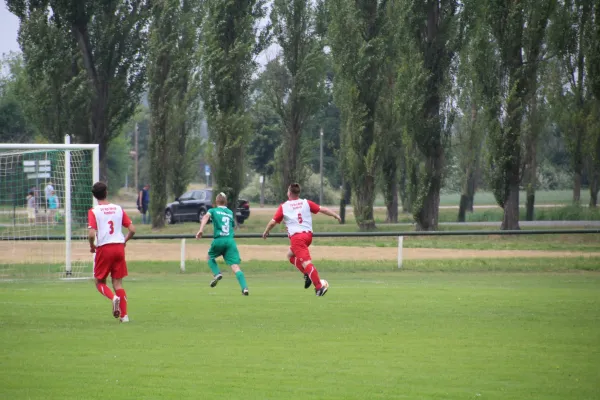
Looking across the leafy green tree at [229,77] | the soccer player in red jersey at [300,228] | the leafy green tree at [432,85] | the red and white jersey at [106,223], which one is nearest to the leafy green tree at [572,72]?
the leafy green tree at [432,85]

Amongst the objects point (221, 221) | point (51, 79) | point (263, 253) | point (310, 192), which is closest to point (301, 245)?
point (221, 221)

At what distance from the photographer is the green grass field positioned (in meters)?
8.05

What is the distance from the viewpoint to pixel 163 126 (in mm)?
43562

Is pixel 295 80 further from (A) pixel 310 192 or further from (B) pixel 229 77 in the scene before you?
(A) pixel 310 192

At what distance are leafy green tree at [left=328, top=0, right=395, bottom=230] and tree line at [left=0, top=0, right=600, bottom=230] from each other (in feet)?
0.19

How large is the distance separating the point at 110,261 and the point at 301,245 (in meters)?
4.29

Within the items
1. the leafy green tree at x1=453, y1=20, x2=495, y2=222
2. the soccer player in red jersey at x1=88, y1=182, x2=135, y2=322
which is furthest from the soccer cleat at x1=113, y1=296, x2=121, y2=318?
the leafy green tree at x1=453, y1=20, x2=495, y2=222

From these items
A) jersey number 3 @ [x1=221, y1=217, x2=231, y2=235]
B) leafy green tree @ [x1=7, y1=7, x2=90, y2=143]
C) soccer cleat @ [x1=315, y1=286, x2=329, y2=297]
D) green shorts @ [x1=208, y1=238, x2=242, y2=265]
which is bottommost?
soccer cleat @ [x1=315, y1=286, x2=329, y2=297]

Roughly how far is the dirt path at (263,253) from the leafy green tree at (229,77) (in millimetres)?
8968

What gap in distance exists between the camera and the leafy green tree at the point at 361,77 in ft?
121

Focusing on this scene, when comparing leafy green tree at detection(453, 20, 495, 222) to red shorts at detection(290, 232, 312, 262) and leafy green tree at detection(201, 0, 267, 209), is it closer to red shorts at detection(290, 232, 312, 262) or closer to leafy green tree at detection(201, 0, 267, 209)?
leafy green tree at detection(201, 0, 267, 209)

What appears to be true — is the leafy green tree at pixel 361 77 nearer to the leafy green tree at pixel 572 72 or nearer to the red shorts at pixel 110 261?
the leafy green tree at pixel 572 72

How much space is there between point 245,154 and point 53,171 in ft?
57.9

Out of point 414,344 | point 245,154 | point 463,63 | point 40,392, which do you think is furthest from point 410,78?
point 40,392
